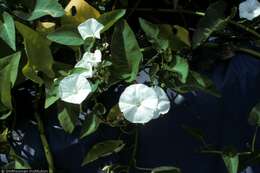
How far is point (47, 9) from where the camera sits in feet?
2.96

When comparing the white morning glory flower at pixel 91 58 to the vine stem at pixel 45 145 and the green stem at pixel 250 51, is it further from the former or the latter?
the green stem at pixel 250 51

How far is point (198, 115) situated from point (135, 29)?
203mm

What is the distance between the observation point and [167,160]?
1.00 meters

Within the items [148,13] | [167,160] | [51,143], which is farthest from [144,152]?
[148,13]

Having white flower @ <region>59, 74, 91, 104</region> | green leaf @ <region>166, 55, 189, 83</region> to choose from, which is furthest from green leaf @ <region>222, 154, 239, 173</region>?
white flower @ <region>59, 74, 91, 104</region>

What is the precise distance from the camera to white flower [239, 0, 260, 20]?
99 cm

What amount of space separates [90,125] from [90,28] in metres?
0.15

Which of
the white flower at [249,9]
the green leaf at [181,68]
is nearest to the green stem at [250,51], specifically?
the white flower at [249,9]

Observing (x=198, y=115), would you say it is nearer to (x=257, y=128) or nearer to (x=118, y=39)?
(x=257, y=128)

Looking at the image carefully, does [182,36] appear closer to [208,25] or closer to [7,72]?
[208,25]

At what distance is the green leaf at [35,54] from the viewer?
89 centimetres

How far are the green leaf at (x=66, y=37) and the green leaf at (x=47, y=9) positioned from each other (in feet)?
0.09

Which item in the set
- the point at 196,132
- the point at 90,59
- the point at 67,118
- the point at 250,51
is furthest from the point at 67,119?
the point at 250,51

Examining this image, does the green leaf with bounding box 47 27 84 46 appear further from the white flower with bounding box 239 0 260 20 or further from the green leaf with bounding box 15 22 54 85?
the white flower with bounding box 239 0 260 20
